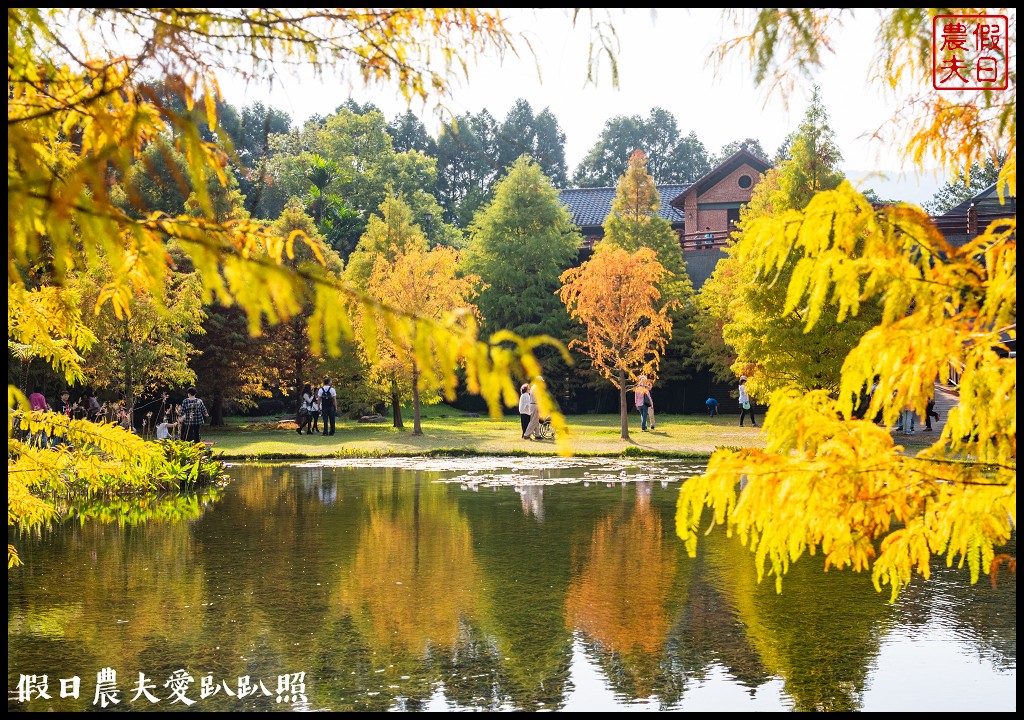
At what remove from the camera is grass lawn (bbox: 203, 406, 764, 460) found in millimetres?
24067

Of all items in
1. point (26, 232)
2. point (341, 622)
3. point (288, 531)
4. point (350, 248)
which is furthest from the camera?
point (350, 248)

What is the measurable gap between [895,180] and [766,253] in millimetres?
1058

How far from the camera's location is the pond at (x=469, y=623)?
20.0ft

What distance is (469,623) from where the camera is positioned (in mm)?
7879

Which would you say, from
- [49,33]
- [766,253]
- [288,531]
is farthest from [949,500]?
[288,531]

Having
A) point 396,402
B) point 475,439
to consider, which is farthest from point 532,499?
point 396,402

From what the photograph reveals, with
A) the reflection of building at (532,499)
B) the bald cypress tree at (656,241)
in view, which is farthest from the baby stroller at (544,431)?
the bald cypress tree at (656,241)

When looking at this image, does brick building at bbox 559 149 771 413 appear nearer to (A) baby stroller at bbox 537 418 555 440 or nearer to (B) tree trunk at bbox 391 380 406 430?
(B) tree trunk at bbox 391 380 406 430

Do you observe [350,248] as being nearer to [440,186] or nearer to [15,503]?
[440,186]

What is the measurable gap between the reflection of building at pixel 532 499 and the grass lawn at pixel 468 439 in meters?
5.65

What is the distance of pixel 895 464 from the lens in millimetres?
3975

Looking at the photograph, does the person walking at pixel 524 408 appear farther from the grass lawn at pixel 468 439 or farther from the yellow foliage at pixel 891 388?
the yellow foliage at pixel 891 388

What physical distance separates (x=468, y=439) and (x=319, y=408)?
5160 millimetres

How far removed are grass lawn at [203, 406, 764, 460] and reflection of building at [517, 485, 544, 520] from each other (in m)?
5.65
